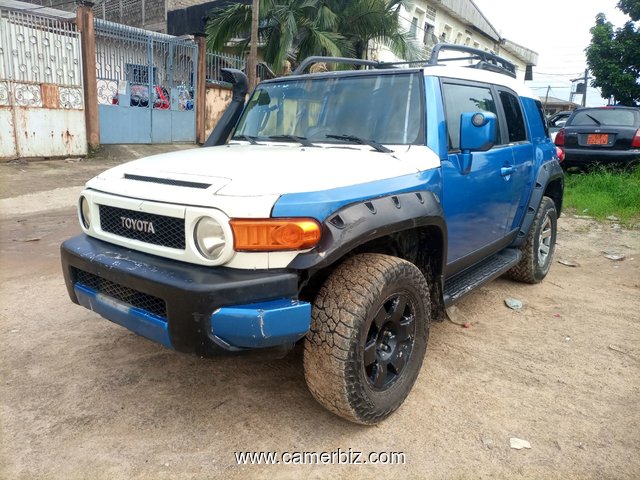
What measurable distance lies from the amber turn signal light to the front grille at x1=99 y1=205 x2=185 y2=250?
31 cm

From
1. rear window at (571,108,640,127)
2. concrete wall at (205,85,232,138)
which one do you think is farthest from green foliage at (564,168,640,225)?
concrete wall at (205,85,232,138)

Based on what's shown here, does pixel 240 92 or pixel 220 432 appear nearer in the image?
pixel 220 432

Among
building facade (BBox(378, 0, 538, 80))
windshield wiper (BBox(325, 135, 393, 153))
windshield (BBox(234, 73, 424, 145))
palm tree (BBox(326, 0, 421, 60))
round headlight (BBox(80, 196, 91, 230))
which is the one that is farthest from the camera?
building facade (BBox(378, 0, 538, 80))

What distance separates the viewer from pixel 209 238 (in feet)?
6.86

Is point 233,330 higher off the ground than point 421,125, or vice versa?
point 421,125

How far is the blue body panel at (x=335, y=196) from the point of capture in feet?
6.72

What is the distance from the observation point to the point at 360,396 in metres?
2.29

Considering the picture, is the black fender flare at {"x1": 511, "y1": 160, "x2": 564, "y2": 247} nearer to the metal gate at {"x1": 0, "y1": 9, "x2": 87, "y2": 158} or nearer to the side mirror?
the side mirror

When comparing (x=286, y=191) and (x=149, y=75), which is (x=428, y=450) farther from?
(x=149, y=75)

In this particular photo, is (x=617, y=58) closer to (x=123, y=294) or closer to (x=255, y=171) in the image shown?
(x=255, y=171)

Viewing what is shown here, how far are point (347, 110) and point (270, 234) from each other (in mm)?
1416

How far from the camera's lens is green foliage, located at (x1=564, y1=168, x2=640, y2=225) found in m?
7.75

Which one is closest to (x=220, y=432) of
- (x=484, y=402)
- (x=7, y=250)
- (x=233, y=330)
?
(x=233, y=330)

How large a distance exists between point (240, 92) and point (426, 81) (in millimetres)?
1539
